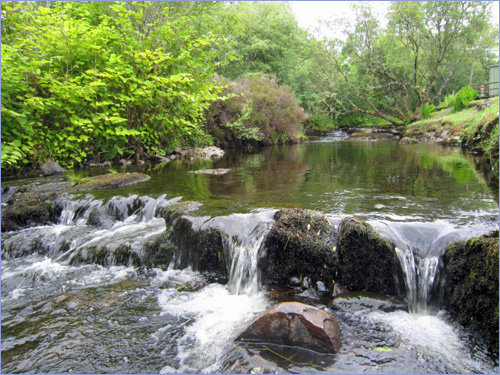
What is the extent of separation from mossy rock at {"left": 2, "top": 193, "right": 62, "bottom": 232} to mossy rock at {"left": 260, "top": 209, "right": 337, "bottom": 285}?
500 centimetres

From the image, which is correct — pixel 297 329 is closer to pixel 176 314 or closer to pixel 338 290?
pixel 338 290

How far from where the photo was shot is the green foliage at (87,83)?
30.3ft

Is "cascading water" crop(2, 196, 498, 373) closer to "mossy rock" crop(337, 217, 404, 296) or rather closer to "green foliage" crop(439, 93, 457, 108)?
"mossy rock" crop(337, 217, 404, 296)

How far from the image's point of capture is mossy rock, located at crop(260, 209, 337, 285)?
4348mm

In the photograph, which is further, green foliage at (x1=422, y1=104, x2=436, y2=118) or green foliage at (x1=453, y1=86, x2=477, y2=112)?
green foliage at (x1=422, y1=104, x2=436, y2=118)

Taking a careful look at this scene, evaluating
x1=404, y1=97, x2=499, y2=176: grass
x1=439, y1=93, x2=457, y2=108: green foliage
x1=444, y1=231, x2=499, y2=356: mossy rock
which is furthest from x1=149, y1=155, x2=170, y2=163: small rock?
x1=439, y1=93, x2=457, y2=108: green foliage

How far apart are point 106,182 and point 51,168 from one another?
10.3 feet

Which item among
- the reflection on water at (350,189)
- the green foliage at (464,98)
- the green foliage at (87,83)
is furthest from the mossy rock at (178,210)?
the green foliage at (464,98)

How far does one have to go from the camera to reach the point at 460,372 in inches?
111

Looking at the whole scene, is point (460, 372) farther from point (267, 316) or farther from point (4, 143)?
point (4, 143)

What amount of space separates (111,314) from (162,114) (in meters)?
9.41

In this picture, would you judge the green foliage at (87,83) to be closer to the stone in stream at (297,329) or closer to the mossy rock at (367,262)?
the stone in stream at (297,329)

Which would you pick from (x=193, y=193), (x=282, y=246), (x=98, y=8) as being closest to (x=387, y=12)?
(x=98, y=8)

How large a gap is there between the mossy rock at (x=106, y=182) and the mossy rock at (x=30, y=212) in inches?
27.0
